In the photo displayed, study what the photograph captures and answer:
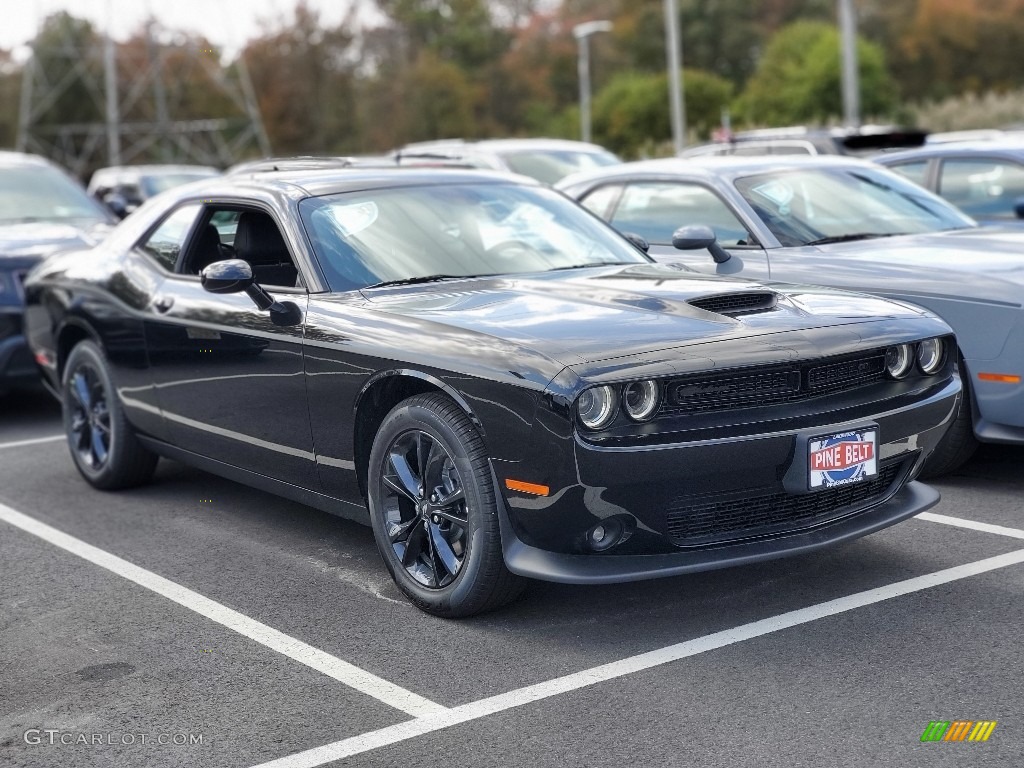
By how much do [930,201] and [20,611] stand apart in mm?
5236

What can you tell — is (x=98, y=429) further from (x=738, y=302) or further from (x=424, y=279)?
(x=738, y=302)

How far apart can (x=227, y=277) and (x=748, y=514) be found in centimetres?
207

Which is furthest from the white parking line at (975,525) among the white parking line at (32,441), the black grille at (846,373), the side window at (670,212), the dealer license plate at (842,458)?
the white parking line at (32,441)

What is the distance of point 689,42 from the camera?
65688 mm

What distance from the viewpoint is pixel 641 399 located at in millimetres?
A: 4172

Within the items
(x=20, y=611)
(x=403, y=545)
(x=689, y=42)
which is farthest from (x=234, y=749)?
(x=689, y=42)

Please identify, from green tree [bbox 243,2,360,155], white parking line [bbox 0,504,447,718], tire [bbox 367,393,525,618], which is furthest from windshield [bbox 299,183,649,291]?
green tree [bbox 243,2,360,155]

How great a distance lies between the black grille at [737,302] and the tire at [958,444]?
1.68 m

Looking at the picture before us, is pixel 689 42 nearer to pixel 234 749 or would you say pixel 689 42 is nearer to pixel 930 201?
pixel 930 201

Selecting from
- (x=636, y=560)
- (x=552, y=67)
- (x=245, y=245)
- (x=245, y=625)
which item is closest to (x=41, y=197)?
(x=245, y=245)

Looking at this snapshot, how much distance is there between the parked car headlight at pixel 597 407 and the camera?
13.4 feet

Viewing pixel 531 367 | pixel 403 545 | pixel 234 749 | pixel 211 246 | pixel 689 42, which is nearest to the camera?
pixel 234 749

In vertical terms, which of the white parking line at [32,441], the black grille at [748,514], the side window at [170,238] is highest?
the side window at [170,238]

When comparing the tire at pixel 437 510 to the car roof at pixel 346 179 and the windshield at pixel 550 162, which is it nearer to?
the car roof at pixel 346 179
